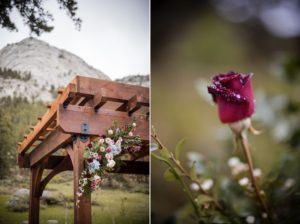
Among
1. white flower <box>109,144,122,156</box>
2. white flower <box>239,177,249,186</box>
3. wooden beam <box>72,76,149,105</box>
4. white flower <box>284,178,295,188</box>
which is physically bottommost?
white flower <box>284,178,295,188</box>

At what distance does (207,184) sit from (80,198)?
72 centimetres

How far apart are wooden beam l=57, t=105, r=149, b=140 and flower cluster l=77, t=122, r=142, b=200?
32 mm

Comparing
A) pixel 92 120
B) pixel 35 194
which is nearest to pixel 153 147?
pixel 92 120

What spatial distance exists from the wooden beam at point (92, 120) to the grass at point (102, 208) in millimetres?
302

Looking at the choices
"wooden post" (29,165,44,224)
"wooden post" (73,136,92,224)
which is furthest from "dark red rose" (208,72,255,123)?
"wooden post" (29,165,44,224)

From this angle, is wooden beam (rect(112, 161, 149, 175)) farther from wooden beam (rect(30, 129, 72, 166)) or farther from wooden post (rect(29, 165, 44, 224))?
wooden post (rect(29, 165, 44, 224))

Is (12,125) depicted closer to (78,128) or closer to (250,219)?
(78,128)

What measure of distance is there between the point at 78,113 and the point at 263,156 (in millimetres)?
988

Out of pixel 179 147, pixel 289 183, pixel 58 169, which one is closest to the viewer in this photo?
pixel 289 183

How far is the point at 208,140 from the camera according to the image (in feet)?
6.95

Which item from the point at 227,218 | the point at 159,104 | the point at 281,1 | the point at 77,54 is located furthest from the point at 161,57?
the point at 227,218

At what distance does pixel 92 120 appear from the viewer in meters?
2.39

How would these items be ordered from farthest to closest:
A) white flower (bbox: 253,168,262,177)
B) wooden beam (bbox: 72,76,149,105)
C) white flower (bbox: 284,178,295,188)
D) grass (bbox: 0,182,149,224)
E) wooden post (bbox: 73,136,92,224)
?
wooden beam (bbox: 72,76,149,105) < wooden post (bbox: 73,136,92,224) < grass (bbox: 0,182,149,224) < white flower (bbox: 253,168,262,177) < white flower (bbox: 284,178,295,188)

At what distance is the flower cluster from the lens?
2318 millimetres
